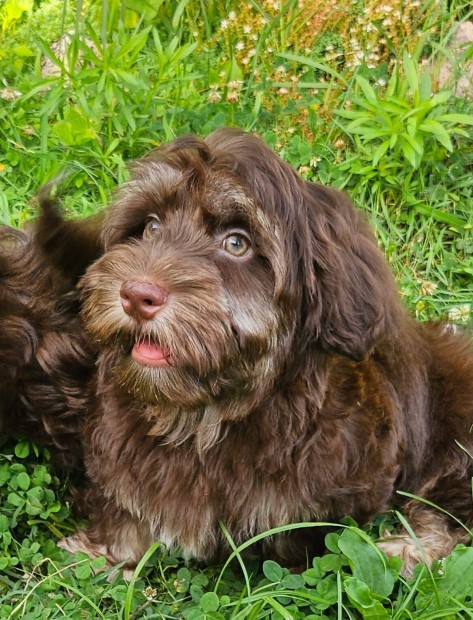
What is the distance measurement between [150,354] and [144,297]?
19 cm

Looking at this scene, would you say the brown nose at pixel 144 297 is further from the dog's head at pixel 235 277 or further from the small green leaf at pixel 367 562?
the small green leaf at pixel 367 562

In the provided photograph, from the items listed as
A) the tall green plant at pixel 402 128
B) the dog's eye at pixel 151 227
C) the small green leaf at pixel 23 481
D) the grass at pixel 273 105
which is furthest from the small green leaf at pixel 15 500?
the tall green plant at pixel 402 128

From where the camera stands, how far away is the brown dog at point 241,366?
88.5 inches

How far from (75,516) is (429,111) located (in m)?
2.37

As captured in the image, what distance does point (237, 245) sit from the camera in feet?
7.68

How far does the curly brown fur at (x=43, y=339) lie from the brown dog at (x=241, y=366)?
185 millimetres

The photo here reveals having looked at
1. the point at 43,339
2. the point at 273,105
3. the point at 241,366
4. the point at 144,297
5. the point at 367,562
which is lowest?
the point at 367,562

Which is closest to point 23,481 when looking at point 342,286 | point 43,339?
point 43,339

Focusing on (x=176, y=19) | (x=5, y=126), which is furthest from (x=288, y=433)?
(x=176, y=19)

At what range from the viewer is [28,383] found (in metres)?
2.93

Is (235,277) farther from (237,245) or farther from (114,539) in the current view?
(114,539)

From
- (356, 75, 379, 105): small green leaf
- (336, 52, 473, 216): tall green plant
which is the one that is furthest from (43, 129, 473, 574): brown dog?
(356, 75, 379, 105): small green leaf

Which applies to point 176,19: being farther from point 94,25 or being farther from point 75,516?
point 75,516

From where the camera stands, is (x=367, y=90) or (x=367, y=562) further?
(x=367, y=90)
